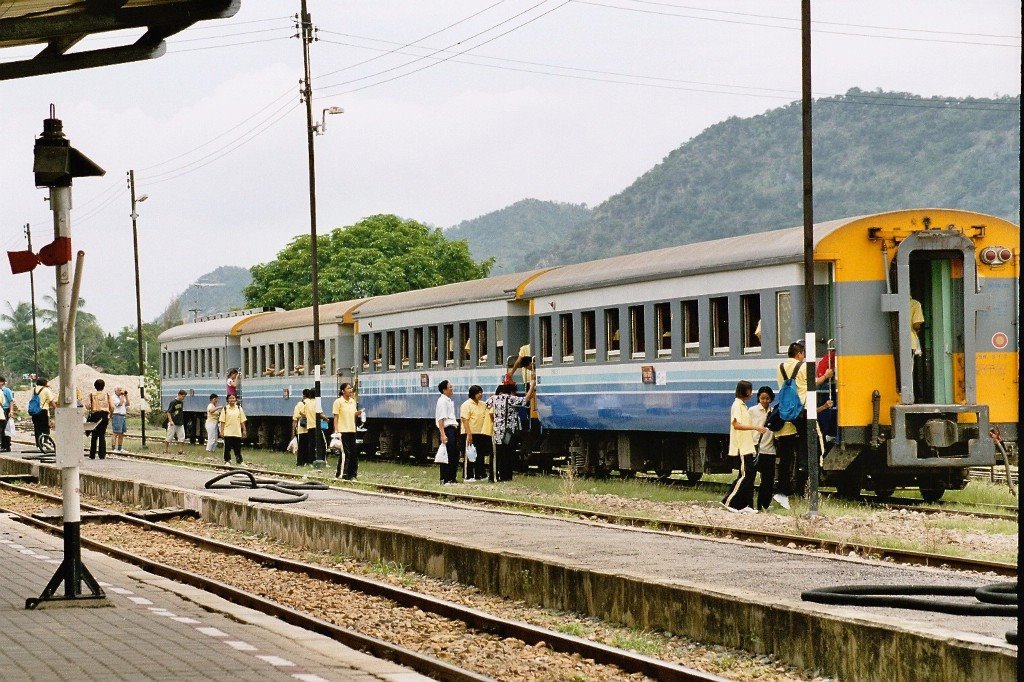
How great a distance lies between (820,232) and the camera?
21078mm

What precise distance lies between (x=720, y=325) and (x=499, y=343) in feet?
25.8

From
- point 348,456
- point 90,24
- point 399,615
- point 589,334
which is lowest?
point 399,615

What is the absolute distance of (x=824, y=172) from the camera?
175750mm

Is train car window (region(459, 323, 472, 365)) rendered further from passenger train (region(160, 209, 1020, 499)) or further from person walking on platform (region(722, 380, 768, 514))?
person walking on platform (region(722, 380, 768, 514))

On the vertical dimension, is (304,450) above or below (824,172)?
below

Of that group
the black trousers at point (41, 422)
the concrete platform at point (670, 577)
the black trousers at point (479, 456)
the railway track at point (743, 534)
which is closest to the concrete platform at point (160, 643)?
the concrete platform at point (670, 577)

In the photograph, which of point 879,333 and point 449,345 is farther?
point 449,345

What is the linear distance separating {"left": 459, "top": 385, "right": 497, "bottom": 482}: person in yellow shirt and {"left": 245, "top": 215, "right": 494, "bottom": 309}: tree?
66595mm

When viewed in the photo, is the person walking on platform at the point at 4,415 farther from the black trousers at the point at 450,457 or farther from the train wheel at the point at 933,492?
the train wheel at the point at 933,492

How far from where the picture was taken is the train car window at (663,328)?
24.1 meters

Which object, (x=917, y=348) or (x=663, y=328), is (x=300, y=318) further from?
(x=917, y=348)

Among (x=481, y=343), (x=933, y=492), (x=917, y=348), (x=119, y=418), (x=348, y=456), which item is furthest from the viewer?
(x=119, y=418)

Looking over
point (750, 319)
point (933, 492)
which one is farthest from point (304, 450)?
point (933, 492)

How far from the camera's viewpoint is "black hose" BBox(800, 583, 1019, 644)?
9562 millimetres
